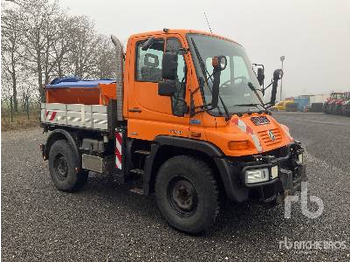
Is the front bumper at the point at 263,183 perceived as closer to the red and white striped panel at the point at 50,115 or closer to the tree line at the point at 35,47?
the red and white striped panel at the point at 50,115

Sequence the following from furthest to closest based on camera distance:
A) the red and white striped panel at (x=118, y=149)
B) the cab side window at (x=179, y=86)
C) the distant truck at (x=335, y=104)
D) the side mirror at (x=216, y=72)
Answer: the distant truck at (x=335, y=104) → the red and white striped panel at (x=118, y=149) → the cab side window at (x=179, y=86) → the side mirror at (x=216, y=72)

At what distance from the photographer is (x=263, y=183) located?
3.98 m

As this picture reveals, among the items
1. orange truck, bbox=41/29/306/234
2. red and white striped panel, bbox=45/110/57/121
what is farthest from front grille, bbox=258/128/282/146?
red and white striped panel, bbox=45/110/57/121

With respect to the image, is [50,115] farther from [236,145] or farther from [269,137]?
[269,137]

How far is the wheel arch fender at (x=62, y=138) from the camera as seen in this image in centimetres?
597

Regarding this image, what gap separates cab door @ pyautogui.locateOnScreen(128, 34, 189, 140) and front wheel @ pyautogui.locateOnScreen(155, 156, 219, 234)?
0.47m

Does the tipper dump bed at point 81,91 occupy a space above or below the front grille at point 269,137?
above

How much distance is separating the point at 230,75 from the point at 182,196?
190 centimetres

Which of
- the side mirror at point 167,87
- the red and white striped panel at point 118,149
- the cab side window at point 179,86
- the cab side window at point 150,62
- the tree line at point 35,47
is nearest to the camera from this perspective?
the side mirror at point 167,87

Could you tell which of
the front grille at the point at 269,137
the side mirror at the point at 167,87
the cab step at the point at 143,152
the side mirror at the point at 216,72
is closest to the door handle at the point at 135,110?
the cab step at the point at 143,152

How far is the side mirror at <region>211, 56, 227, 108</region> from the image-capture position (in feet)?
12.5

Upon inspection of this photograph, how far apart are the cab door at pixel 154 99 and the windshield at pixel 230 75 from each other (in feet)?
0.92

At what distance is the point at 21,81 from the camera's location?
24672mm

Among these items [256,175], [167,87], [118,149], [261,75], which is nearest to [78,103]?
[118,149]
